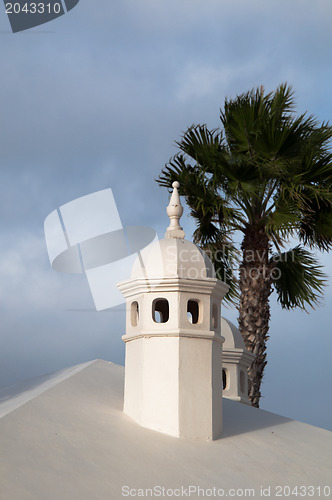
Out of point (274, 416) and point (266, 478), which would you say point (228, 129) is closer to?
point (274, 416)

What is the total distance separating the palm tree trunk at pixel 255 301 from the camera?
619 inches

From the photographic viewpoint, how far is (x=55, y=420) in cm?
852

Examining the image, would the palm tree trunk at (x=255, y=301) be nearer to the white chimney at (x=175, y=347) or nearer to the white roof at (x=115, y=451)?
the white roof at (x=115, y=451)

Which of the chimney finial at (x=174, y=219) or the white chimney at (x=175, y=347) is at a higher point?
the chimney finial at (x=174, y=219)

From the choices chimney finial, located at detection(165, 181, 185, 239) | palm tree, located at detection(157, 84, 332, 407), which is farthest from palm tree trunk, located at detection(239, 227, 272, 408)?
chimney finial, located at detection(165, 181, 185, 239)

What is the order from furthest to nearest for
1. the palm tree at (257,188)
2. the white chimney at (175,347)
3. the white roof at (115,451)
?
the palm tree at (257,188) < the white chimney at (175,347) < the white roof at (115,451)

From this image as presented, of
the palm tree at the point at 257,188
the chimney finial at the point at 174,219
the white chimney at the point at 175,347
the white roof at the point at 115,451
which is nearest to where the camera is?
the white roof at the point at 115,451

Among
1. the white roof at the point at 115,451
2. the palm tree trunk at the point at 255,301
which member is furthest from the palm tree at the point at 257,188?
the white roof at the point at 115,451

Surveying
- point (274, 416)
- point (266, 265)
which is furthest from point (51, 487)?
point (266, 265)

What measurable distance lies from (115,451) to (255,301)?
324 inches

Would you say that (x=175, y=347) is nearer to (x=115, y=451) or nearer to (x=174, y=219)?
(x=115, y=451)

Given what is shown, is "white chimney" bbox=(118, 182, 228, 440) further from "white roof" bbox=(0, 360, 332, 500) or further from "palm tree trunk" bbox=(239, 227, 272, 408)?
"palm tree trunk" bbox=(239, 227, 272, 408)

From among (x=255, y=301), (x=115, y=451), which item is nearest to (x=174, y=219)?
(x=115, y=451)

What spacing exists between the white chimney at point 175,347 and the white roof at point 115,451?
0.26 meters
